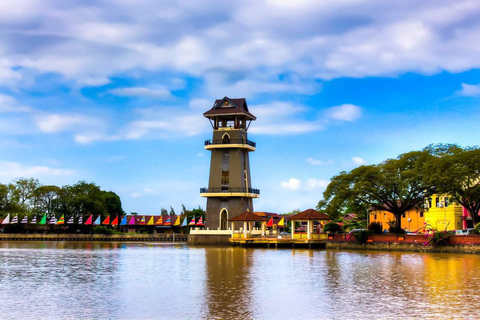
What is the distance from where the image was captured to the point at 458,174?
47.9 m

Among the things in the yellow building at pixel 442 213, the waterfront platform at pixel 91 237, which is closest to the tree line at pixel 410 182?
the yellow building at pixel 442 213

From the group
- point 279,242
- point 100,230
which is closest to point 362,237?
point 279,242

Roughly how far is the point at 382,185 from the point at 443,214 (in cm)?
1687

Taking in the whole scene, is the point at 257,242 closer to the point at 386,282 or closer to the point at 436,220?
the point at 436,220

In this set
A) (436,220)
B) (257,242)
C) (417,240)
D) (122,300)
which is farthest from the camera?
(436,220)

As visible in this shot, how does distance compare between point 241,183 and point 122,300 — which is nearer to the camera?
point 122,300

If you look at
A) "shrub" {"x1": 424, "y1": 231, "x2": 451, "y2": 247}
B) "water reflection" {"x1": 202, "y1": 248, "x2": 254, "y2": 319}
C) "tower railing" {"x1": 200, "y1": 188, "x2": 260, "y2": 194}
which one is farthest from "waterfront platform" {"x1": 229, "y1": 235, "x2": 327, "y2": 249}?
"water reflection" {"x1": 202, "y1": 248, "x2": 254, "y2": 319}

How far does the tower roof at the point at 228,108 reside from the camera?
68.7 meters

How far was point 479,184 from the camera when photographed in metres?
50.8

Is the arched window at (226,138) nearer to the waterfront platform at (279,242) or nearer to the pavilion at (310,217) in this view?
the waterfront platform at (279,242)

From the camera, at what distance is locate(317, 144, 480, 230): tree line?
49.2 m

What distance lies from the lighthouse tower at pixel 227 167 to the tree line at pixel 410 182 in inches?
571

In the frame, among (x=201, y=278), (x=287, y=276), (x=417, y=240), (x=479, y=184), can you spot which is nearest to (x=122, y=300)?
(x=201, y=278)

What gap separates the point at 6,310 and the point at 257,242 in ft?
143
